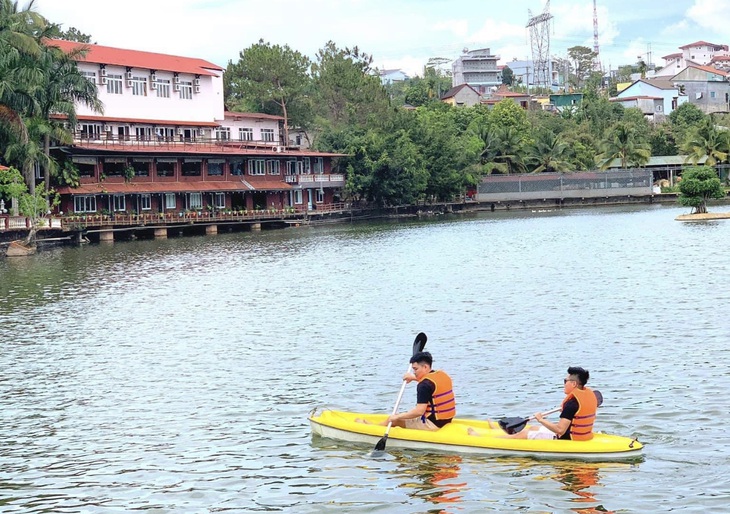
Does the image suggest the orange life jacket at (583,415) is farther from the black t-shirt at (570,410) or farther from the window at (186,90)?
the window at (186,90)

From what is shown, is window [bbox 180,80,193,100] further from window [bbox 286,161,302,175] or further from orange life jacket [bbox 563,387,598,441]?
orange life jacket [bbox 563,387,598,441]

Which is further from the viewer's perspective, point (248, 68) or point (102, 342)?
point (248, 68)

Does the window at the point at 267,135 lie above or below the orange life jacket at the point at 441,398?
above

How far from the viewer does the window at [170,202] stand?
244 feet

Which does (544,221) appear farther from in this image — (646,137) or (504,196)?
(646,137)

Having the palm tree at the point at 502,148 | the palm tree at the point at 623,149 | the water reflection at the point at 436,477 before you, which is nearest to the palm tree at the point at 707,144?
the palm tree at the point at 623,149

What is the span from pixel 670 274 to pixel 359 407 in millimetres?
21934

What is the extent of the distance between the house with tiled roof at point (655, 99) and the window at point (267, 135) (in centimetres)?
5523

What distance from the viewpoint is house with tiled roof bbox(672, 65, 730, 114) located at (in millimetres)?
132250

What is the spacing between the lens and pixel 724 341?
2256 centimetres

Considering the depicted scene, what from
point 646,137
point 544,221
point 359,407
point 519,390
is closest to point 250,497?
point 359,407

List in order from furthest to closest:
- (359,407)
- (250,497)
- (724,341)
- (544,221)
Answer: (544,221) < (724,341) < (359,407) < (250,497)

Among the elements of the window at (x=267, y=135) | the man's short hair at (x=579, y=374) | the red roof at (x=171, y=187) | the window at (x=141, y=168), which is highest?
the window at (x=267, y=135)

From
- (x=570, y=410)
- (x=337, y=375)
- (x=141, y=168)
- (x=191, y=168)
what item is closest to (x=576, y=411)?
(x=570, y=410)
